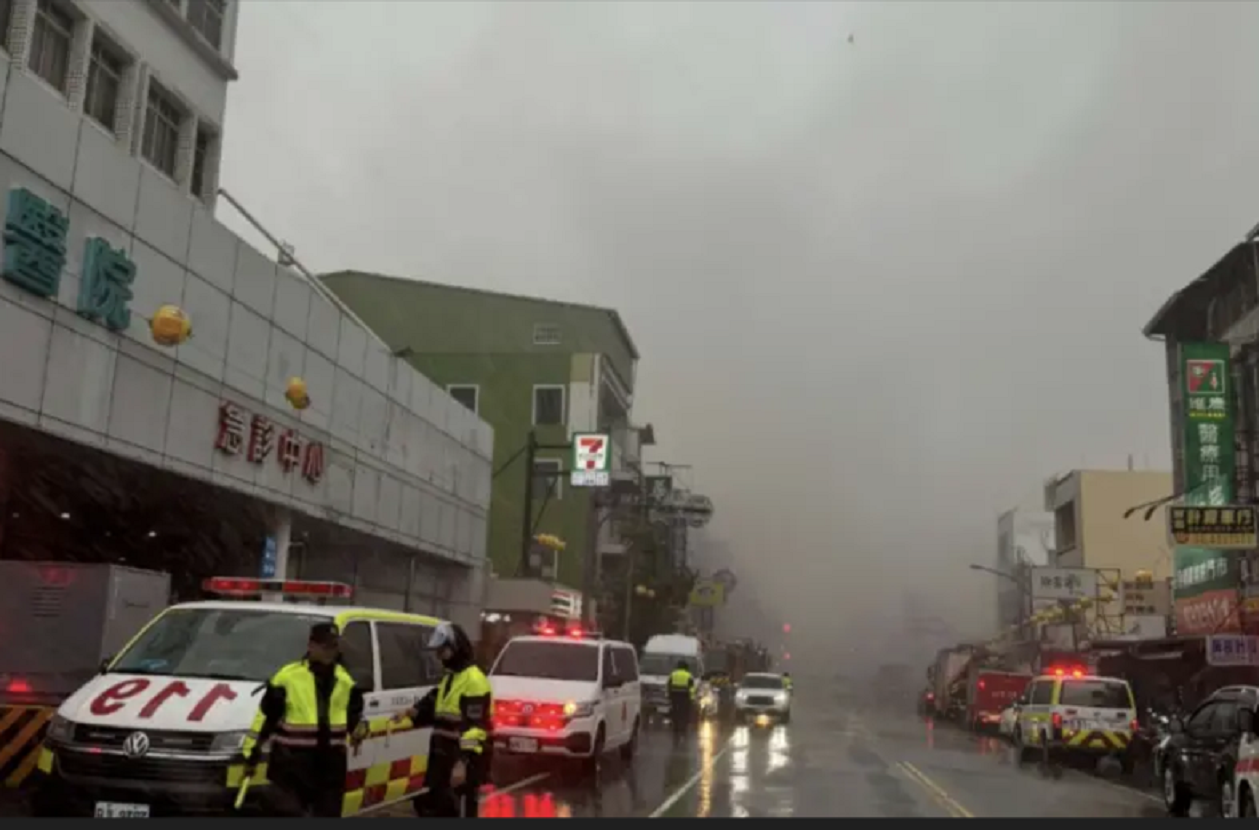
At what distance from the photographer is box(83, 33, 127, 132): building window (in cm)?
2075

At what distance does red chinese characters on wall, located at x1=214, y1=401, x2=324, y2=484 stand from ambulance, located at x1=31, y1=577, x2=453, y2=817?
1020 cm

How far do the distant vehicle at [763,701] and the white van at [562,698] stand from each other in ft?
56.9

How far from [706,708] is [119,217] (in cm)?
2683

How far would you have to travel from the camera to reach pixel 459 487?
117 feet

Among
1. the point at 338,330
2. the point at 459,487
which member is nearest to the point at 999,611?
the point at 459,487

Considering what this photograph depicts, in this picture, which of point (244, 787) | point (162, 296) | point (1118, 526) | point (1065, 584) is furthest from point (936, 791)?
point (1118, 526)

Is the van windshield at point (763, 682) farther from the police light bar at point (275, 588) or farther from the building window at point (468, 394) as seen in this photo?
the police light bar at point (275, 588)

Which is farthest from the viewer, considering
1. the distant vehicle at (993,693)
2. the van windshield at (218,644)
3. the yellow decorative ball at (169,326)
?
the distant vehicle at (993,693)

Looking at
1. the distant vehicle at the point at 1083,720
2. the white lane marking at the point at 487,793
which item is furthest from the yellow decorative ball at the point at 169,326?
the distant vehicle at the point at 1083,720

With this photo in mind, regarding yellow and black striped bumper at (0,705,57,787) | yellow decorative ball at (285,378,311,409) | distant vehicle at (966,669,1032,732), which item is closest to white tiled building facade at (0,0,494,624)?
yellow decorative ball at (285,378,311,409)

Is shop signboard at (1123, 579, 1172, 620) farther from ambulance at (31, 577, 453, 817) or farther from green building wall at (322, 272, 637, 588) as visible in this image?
ambulance at (31, 577, 453, 817)

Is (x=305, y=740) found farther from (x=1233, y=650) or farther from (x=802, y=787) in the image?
(x=1233, y=650)

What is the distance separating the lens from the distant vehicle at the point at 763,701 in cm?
3603

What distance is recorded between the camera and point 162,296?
19.2 meters
